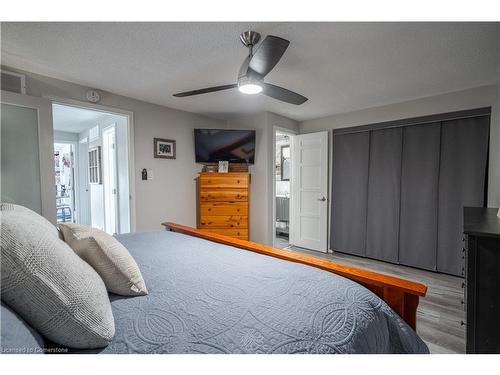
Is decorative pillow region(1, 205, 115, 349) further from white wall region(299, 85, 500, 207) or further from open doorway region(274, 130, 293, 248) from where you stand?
open doorway region(274, 130, 293, 248)

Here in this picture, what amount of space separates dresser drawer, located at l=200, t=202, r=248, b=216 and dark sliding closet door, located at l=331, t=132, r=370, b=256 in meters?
1.47

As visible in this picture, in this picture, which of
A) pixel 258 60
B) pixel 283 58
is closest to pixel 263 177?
pixel 283 58

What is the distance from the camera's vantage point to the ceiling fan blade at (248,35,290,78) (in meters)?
1.45

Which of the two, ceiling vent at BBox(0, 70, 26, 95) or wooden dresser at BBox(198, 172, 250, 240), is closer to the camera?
ceiling vent at BBox(0, 70, 26, 95)

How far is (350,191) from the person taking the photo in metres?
3.76

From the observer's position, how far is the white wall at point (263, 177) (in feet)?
12.2

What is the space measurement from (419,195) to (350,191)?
2.84 feet

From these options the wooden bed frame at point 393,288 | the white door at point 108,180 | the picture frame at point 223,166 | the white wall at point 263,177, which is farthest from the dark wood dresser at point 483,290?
the white door at point 108,180

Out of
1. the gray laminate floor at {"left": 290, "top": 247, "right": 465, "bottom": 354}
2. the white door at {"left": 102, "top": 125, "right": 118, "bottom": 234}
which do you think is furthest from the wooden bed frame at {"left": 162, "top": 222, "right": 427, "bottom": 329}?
the white door at {"left": 102, "top": 125, "right": 118, "bottom": 234}

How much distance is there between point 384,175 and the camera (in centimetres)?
344

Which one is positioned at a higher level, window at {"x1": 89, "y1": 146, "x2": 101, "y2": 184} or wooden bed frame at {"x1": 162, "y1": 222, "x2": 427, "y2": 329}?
window at {"x1": 89, "y1": 146, "x2": 101, "y2": 184}

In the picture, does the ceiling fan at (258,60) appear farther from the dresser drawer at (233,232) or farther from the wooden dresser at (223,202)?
the dresser drawer at (233,232)

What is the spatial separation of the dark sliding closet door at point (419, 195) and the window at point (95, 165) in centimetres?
479

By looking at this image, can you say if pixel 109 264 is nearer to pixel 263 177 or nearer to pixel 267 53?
pixel 267 53
